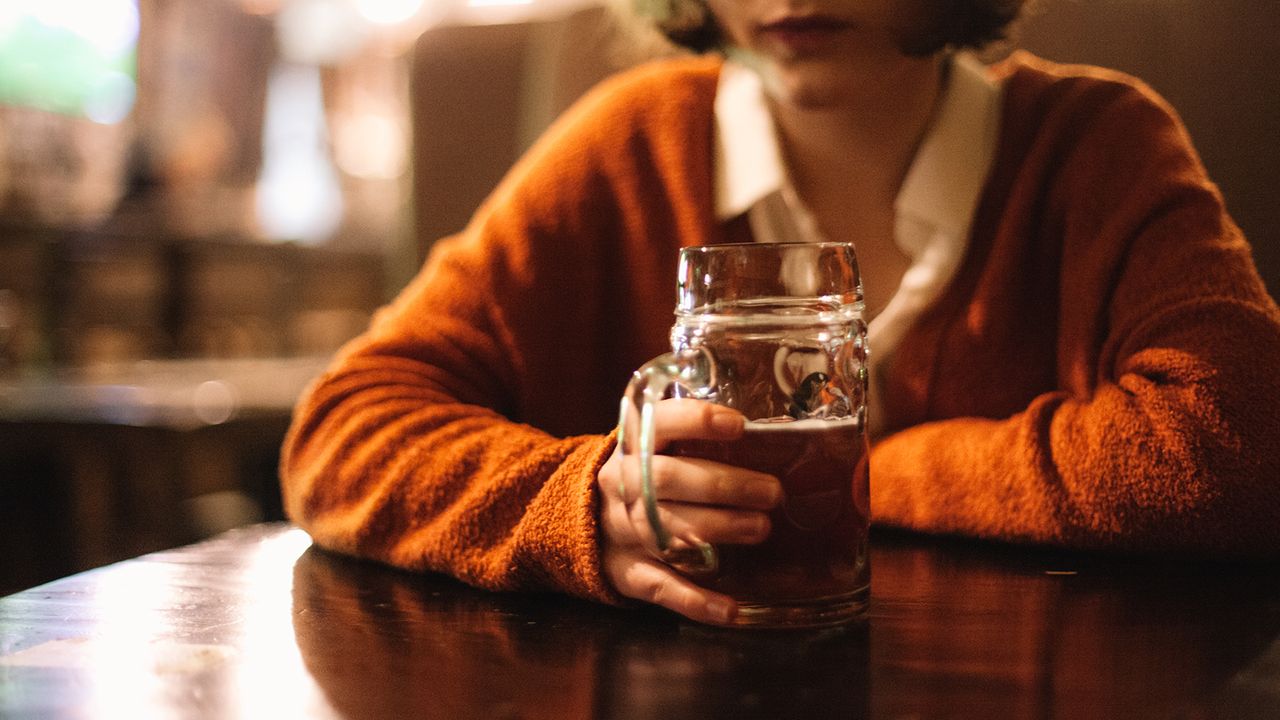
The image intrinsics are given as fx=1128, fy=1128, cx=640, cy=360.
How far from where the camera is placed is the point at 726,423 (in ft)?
1.48

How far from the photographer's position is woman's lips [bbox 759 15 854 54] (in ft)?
2.43

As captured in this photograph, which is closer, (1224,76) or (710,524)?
(710,524)

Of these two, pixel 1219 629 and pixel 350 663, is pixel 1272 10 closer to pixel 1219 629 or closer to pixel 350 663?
pixel 1219 629

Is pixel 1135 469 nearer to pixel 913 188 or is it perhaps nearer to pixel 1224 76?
pixel 913 188

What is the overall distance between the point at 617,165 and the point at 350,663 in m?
0.60

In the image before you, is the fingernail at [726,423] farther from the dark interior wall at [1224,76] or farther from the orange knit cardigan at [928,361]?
the dark interior wall at [1224,76]

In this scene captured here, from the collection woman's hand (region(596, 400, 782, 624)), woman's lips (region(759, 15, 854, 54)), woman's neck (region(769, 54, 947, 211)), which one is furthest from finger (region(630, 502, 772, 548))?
woman's neck (region(769, 54, 947, 211))

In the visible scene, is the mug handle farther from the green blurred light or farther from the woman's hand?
the green blurred light

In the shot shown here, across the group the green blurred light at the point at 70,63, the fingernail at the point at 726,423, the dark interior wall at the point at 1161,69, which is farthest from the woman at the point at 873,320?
the green blurred light at the point at 70,63

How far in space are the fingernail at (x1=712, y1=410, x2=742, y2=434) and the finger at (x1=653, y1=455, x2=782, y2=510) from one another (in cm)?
2

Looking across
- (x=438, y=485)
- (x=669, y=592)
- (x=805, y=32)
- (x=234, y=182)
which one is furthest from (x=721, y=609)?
(x=234, y=182)

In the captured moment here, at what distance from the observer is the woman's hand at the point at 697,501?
45 centimetres

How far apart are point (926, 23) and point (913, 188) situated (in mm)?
123

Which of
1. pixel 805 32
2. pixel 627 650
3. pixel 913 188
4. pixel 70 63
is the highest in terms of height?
pixel 70 63
